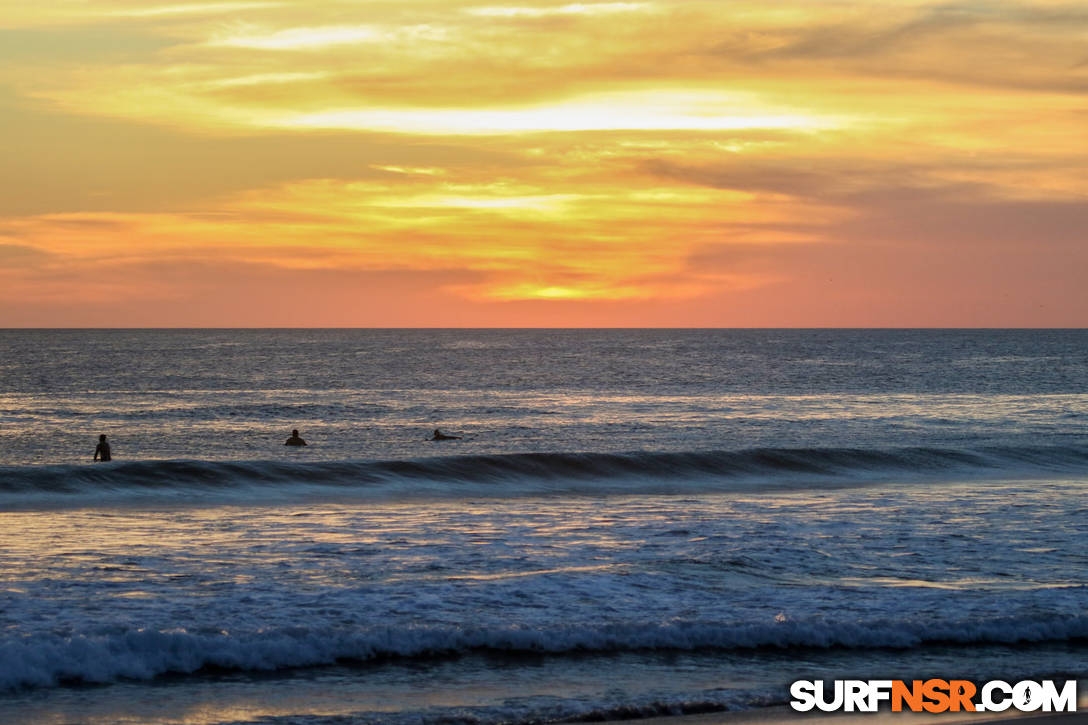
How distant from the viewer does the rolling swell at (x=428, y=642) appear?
1036cm

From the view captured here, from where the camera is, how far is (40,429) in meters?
47.6

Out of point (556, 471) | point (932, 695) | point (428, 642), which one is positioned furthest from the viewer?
point (556, 471)

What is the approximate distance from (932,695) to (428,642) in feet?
17.3

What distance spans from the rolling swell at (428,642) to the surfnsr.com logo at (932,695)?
1266mm

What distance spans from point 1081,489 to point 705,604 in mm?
16513

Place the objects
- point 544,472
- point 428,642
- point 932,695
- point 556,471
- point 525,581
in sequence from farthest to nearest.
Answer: point 556,471
point 544,472
point 525,581
point 428,642
point 932,695

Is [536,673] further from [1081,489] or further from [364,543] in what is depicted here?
[1081,489]

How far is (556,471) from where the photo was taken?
2869 centimetres

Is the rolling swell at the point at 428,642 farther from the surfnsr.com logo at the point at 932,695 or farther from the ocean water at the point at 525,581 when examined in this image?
the surfnsr.com logo at the point at 932,695

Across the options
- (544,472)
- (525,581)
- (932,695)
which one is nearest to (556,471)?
(544,472)

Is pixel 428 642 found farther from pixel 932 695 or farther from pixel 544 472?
pixel 544 472

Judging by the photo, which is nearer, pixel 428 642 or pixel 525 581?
pixel 428 642

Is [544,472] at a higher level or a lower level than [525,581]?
lower

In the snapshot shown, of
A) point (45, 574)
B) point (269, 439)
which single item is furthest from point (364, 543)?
point (269, 439)
